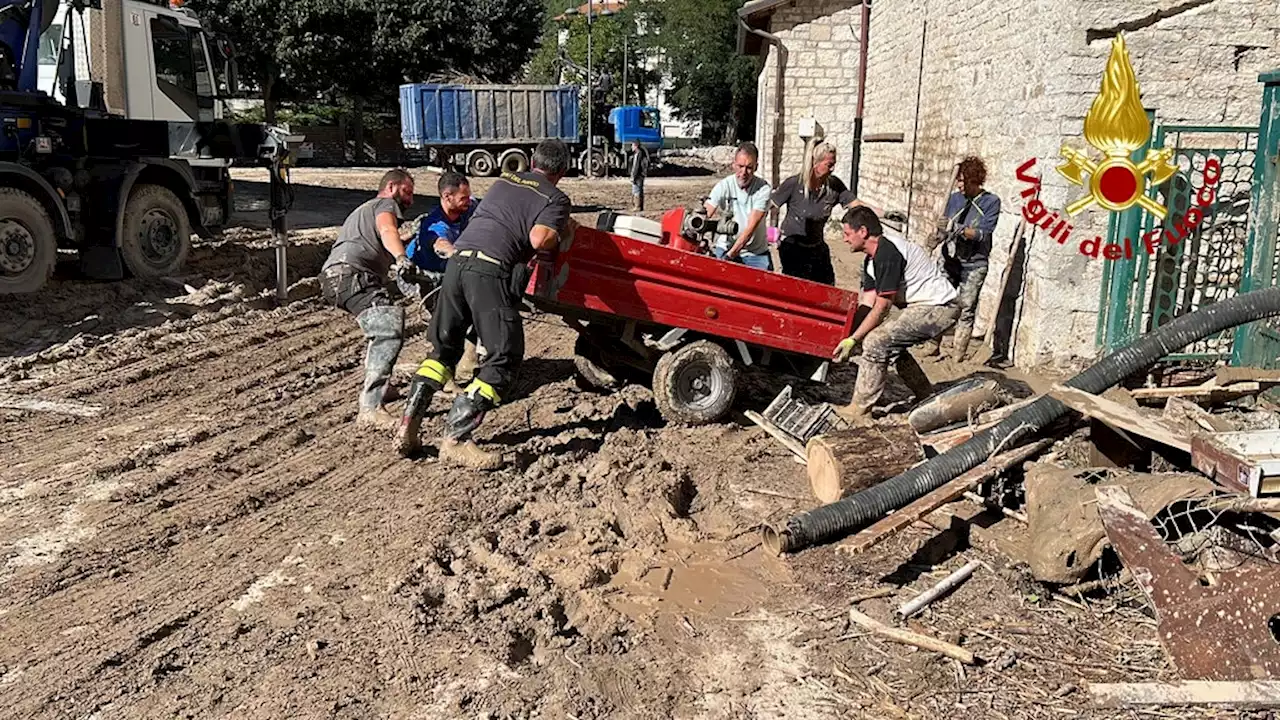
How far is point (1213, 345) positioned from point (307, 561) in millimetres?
6188

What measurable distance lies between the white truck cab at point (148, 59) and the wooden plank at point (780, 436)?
7.63m

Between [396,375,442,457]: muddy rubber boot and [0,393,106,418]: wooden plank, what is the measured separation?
90.3 inches

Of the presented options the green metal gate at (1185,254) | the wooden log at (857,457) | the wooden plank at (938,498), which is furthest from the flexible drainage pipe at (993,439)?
the green metal gate at (1185,254)

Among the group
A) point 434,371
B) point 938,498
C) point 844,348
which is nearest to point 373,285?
point 434,371

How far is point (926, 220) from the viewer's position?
37.0 ft

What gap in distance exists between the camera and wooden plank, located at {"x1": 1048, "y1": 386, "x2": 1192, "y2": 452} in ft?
14.5

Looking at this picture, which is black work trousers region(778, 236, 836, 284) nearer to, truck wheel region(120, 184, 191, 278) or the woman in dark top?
the woman in dark top

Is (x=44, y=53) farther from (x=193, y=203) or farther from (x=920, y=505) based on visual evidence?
(x=920, y=505)

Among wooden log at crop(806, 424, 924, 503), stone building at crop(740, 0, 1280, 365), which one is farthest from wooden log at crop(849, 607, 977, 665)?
stone building at crop(740, 0, 1280, 365)

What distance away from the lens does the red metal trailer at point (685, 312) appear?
5.75 metres

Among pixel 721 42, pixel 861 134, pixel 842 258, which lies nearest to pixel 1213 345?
pixel 842 258

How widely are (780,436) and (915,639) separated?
2.32 metres

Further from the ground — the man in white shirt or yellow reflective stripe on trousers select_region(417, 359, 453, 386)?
the man in white shirt

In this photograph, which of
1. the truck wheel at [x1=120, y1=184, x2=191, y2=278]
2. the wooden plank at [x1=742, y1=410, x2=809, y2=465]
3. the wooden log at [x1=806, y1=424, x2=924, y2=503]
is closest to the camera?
the wooden log at [x1=806, y1=424, x2=924, y2=503]
